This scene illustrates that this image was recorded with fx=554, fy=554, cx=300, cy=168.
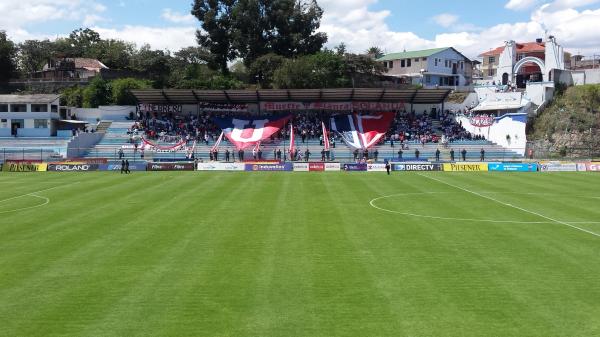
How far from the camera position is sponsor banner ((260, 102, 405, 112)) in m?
76.8

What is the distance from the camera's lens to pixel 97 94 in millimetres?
84000

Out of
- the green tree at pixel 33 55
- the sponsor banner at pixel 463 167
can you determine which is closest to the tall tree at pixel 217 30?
the green tree at pixel 33 55

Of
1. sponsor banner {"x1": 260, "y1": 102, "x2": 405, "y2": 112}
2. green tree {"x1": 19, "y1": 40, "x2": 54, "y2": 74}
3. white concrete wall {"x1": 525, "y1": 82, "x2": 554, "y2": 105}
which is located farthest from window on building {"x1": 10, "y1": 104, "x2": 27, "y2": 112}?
white concrete wall {"x1": 525, "y1": 82, "x2": 554, "y2": 105}

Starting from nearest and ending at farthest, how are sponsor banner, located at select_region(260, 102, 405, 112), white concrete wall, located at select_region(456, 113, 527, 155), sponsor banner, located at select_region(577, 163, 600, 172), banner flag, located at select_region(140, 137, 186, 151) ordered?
1. sponsor banner, located at select_region(577, 163, 600, 172)
2. banner flag, located at select_region(140, 137, 186, 151)
3. white concrete wall, located at select_region(456, 113, 527, 155)
4. sponsor banner, located at select_region(260, 102, 405, 112)

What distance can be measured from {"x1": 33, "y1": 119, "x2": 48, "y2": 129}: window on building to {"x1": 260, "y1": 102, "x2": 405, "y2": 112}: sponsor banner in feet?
95.4

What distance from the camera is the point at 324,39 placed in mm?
96438

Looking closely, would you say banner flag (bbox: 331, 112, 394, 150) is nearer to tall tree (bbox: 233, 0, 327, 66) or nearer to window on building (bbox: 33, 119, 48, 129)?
tall tree (bbox: 233, 0, 327, 66)

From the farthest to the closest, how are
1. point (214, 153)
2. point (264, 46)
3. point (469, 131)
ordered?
point (264, 46) < point (469, 131) < point (214, 153)

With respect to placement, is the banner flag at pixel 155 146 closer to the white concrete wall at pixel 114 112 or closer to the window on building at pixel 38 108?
the white concrete wall at pixel 114 112

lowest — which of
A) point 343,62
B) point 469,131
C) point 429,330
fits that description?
point 429,330

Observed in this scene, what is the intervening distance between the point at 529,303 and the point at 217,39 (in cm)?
8744

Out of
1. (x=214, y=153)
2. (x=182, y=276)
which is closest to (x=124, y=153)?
(x=214, y=153)

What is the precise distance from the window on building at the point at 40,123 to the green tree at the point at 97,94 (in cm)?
1112

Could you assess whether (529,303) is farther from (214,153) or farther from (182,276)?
(214,153)
